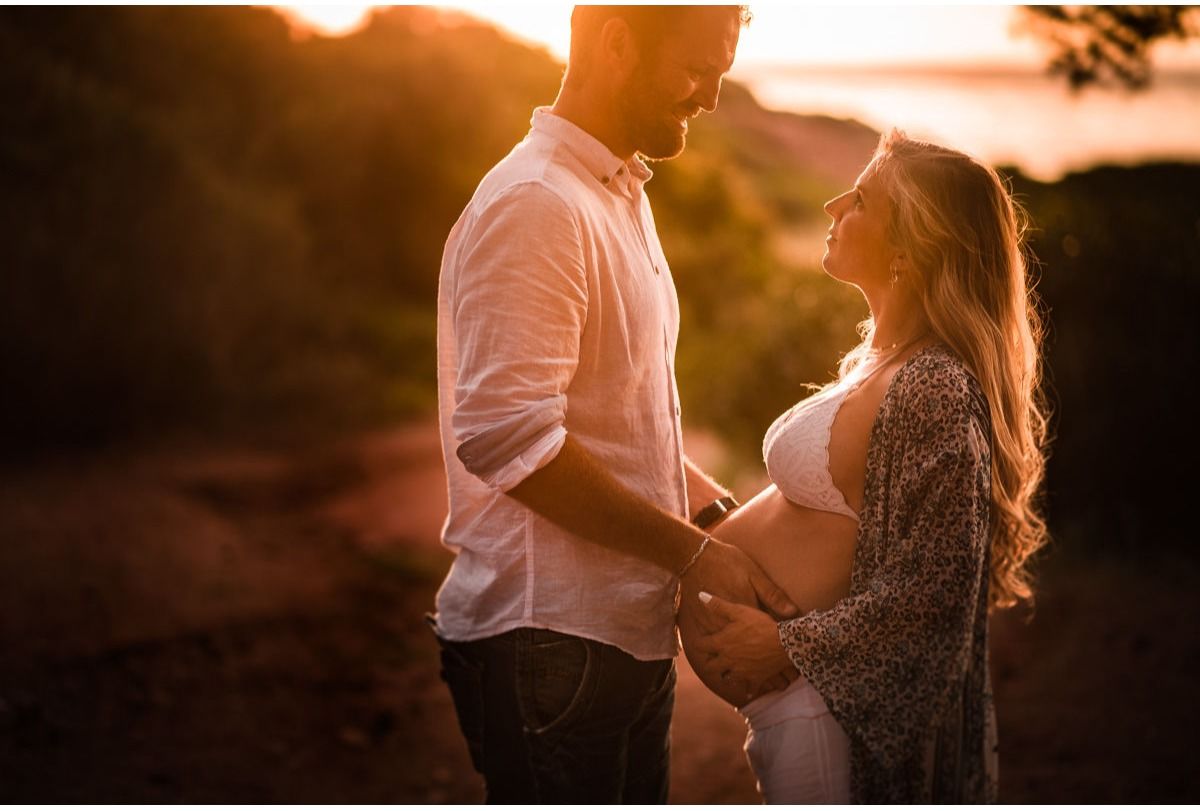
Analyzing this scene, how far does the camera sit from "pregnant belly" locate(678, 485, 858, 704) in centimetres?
220

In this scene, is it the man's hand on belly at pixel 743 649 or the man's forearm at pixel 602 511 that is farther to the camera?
the man's hand on belly at pixel 743 649

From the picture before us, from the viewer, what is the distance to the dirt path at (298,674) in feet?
15.3

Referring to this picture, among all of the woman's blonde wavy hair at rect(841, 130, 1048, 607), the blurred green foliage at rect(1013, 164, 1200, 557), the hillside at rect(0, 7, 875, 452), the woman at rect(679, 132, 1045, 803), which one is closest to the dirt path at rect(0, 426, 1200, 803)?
the blurred green foliage at rect(1013, 164, 1200, 557)

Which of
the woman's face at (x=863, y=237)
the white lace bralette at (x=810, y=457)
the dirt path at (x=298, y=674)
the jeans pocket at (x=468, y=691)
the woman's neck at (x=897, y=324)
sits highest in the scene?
the woman's face at (x=863, y=237)

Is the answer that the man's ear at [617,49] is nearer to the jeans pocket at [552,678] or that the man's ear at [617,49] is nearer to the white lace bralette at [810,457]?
the white lace bralette at [810,457]

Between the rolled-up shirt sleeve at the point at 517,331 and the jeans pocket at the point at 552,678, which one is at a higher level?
the rolled-up shirt sleeve at the point at 517,331

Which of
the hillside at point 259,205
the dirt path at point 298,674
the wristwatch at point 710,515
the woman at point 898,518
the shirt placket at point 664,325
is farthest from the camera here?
the hillside at point 259,205

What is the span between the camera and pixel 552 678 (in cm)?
210

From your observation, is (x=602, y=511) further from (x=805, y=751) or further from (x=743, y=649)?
(x=805, y=751)

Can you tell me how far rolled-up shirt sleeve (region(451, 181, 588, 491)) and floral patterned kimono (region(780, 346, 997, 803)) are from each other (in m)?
0.63

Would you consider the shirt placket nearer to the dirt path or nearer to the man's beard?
the man's beard

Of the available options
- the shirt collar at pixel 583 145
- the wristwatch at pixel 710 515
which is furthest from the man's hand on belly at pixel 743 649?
the shirt collar at pixel 583 145

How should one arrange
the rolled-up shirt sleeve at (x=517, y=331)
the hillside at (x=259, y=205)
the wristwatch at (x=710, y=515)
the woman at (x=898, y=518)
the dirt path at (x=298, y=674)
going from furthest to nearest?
the hillside at (x=259, y=205), the dirt path at (x=298, y=674), the wristwatch at (x=710, y=515), the woman at (x=898, y=518), the rolled-up shirt sleeve at (x=517, y=331)

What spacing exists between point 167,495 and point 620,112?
7168 mm
